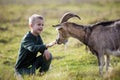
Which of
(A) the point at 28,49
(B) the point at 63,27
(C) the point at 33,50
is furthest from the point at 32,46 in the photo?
(B) the point at 63,27

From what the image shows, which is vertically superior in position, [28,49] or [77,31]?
[77,31]

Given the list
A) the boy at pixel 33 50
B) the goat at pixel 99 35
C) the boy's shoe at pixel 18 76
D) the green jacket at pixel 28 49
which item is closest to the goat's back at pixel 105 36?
the goat at pixel 99 35

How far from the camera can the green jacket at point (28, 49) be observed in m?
10.8

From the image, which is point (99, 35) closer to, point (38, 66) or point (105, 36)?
point (105, 36)

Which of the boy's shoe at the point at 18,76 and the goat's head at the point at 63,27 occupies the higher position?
the goat's head at the point at 63,27

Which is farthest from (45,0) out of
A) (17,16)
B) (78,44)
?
(78,44)

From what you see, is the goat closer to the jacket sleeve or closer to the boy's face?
the boy's face

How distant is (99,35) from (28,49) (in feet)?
7.35

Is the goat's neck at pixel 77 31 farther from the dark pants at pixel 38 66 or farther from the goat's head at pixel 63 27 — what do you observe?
the dark pants at pixel 38 66

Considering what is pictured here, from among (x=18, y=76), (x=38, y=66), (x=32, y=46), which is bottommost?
(x=18, y=76)

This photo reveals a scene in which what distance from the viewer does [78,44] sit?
1767cm

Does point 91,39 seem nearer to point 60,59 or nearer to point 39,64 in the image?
point 39,64

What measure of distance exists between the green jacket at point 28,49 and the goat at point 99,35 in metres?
1.21

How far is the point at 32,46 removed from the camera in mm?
10797
